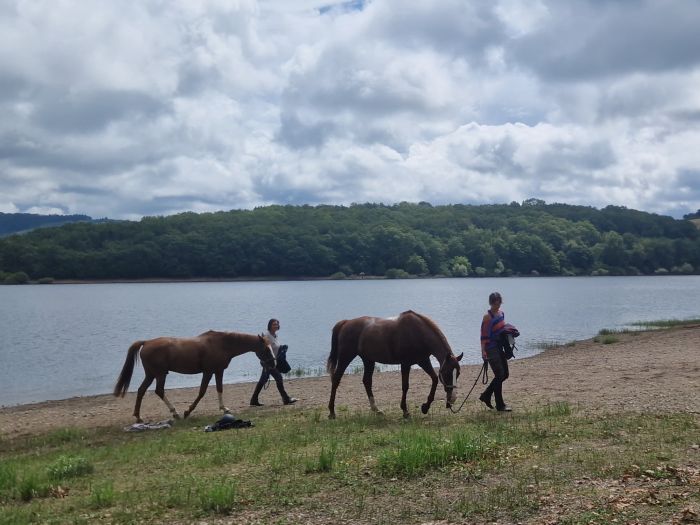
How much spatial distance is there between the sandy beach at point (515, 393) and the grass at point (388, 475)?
6.66 feet

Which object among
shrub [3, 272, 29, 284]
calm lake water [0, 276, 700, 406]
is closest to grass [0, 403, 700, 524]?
calm lake water [0, 276, 700, 406]

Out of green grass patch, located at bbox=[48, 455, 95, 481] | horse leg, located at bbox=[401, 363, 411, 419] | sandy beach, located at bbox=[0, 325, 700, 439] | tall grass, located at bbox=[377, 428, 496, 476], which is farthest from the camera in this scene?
sandy beach, located at bbox=[0, 325, 700, 439]

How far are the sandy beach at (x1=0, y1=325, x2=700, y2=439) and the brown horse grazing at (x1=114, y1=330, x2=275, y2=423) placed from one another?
919mm

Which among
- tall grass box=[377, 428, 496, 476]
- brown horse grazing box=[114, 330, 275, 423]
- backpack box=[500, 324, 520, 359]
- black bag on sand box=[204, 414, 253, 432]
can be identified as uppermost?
backpack box=[500, 324, 520, 359]

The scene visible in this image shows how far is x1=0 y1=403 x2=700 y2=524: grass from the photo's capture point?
23.3 feet

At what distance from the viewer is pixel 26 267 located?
129750mm

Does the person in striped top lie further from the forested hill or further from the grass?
the forested hill

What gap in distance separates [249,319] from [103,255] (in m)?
90.0

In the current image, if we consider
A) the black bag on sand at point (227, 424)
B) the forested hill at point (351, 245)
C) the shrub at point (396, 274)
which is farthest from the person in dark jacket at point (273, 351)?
the shrub at point (396, 274)

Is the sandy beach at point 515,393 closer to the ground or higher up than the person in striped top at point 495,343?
closer to the ground

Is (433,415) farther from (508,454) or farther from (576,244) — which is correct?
(576,244)

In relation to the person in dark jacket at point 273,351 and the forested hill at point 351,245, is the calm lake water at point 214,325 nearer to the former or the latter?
the person in dark jacket at point 273,351

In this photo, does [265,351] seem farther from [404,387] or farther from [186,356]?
[404,387]

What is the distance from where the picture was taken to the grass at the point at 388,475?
709cm
